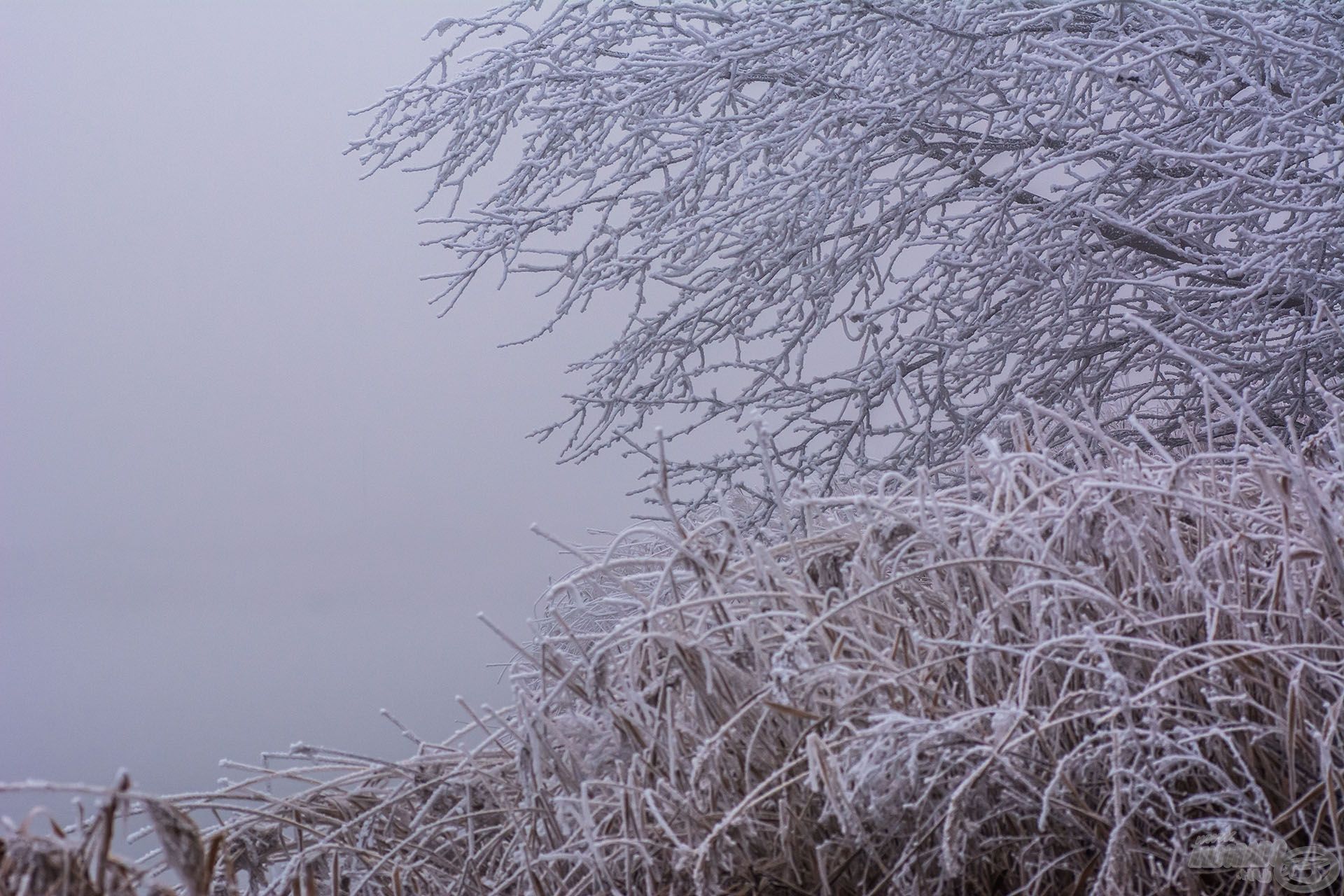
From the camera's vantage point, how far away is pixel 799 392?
Answer: 2928mm

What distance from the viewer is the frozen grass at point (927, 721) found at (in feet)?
3.23

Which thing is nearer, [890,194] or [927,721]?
[927,721]

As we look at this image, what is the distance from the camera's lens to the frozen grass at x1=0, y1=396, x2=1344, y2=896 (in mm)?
983

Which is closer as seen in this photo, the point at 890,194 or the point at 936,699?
the point at 936,699

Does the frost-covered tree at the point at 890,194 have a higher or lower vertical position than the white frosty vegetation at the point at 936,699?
higher

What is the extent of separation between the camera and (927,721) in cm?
90

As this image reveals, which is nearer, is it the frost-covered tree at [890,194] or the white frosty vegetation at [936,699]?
the white frosty vegetation at [936,699]

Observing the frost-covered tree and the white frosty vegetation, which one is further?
the frost-covered tree

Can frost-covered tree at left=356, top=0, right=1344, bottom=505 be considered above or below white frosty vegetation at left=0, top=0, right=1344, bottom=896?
above

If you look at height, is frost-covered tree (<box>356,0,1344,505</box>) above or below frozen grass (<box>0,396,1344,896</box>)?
above

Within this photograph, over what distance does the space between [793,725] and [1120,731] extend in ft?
1.00

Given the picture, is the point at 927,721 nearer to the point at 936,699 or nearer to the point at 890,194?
the point at 936,699

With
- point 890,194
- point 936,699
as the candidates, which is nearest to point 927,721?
point 936,699

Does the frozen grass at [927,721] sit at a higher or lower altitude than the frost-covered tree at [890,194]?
lower
